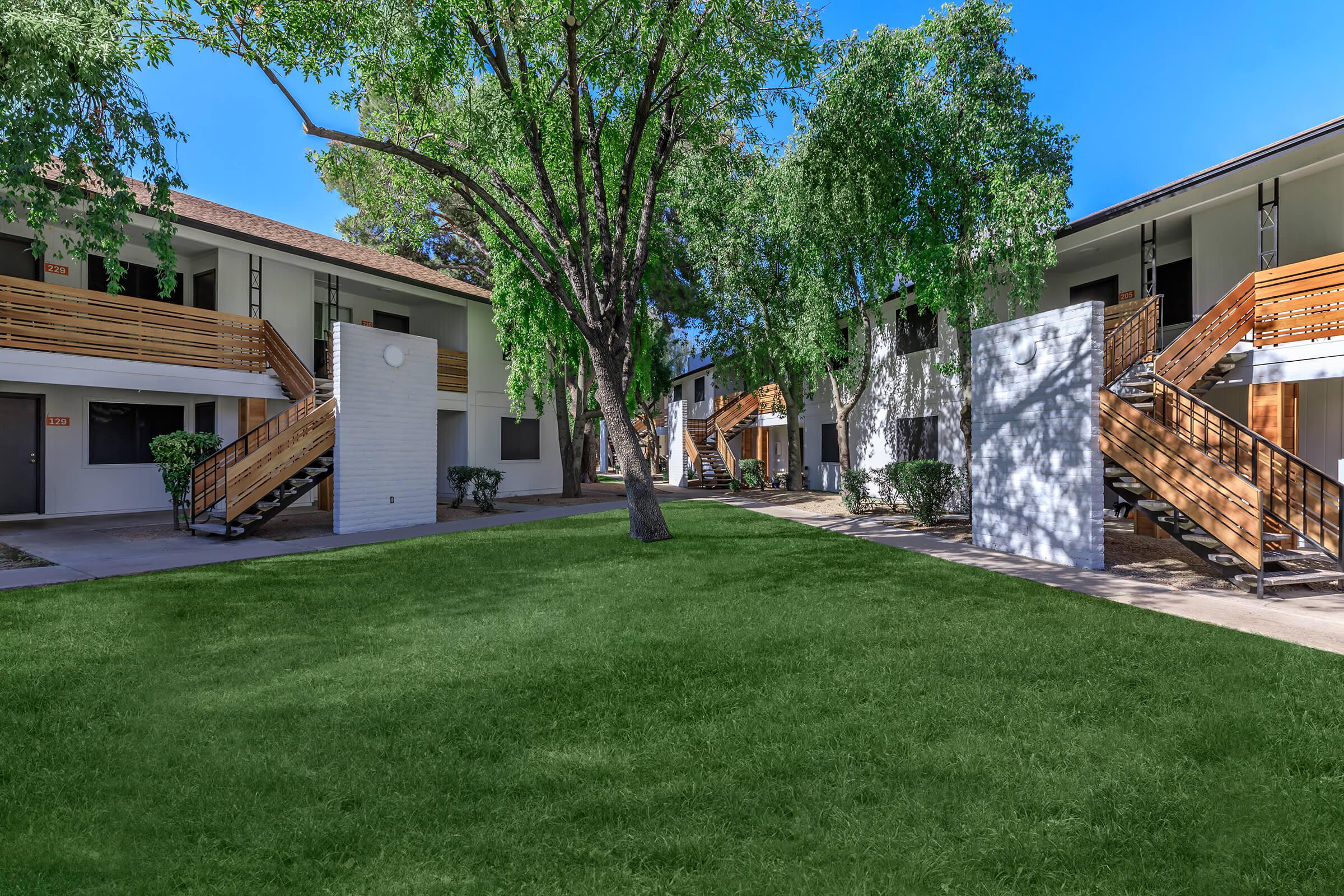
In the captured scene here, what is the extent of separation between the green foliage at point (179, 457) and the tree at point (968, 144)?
45.1 ft

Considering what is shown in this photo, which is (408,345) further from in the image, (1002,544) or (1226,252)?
(1226,252)

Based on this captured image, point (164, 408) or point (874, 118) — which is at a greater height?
point (874, 118)

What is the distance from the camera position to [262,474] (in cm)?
1242

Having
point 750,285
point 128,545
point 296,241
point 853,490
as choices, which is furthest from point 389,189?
point 853,490

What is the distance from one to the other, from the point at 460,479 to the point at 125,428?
282 inches

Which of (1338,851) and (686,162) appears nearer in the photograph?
(1338,851)

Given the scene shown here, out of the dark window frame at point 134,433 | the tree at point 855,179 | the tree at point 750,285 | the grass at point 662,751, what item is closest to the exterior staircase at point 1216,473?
the grass at point 662,751

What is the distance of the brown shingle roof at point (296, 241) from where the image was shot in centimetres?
1454

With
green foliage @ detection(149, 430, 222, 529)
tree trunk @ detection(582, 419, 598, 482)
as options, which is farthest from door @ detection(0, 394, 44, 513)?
tree trunk @ detection(582, 419, 598, 482)

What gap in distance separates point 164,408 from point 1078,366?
18.2 metres

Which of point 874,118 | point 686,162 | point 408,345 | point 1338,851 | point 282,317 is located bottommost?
point 1338,851

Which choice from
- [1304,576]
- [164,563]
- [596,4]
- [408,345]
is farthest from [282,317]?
[1304,576]

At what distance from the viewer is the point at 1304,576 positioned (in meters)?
7.77

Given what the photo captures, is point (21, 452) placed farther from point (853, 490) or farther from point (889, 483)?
point (889, 483)
